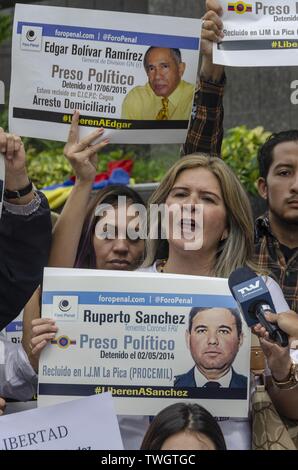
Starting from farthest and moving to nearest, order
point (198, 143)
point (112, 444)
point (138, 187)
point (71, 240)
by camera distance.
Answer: point (138, 187), point (198, 143), point (71, 240), point (112, 444)

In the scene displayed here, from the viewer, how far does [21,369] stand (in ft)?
12.3

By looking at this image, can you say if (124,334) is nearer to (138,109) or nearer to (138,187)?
(138,109)

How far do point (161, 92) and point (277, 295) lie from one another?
3.00ft

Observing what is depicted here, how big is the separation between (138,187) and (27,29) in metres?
3.36

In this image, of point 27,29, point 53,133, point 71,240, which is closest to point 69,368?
point 71,240

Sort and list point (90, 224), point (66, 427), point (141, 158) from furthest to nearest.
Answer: point (141, 158) < point (90, 224) < point (66, 427)

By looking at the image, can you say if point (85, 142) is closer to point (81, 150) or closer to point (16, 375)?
point (81, 150)

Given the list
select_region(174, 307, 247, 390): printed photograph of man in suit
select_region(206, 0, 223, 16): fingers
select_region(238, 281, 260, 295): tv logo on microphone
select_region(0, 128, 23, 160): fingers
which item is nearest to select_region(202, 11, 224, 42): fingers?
select_region(206, 0, 223, 16): fingers

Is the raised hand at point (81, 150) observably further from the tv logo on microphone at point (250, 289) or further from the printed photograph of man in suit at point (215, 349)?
the tv logo on microphone at point (250, 289)

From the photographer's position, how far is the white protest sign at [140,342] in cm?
353

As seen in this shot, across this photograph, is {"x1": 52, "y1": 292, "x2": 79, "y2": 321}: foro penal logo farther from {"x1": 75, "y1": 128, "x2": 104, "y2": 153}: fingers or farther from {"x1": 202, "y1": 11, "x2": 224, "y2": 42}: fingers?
{"x1": 202, "y1": 11, "x2": 224, "y2": 42}: fingers

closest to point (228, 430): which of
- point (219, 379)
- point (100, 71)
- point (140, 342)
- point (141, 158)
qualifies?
point (219, 379)

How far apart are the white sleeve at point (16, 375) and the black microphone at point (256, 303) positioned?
2.91ft

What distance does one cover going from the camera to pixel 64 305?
356cm
